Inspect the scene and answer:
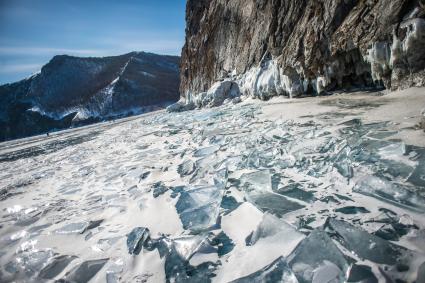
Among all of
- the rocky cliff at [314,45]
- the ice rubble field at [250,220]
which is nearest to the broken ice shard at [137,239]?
the ice rubble field at [250,220]

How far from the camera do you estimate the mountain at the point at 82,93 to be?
2489 inches

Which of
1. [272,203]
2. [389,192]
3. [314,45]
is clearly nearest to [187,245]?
[272,203]

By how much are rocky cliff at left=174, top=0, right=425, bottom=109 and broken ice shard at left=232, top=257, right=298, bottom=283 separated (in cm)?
604

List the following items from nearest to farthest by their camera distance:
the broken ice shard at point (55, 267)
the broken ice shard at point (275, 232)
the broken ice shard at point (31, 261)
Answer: the broken ice shard at point (275, 232)
the broken ice shard at point (55, 267)
the broken ice shard at point (31, 261)

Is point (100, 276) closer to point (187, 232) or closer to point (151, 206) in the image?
point (187, 232)

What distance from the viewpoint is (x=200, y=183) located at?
3078mm

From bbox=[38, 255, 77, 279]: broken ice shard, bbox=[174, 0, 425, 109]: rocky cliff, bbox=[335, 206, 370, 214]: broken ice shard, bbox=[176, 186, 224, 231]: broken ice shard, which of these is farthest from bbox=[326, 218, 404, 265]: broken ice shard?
bbox=[174, 0, 425, 109]: rocky cliff

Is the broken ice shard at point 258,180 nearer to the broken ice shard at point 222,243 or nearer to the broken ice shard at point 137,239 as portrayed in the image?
the broken ice shard at point 222,243

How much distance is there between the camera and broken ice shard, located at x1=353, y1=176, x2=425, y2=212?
181 centimetres

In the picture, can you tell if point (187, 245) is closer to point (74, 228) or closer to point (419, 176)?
point (74, 228)

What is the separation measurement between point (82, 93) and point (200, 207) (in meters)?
83.6

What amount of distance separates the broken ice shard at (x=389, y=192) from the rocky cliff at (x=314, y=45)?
4.79 metres

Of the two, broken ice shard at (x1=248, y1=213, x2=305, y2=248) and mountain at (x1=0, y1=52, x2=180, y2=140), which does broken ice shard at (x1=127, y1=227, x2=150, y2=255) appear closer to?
broken ice shard at (x1=248, y1=213, x2=305, y2=248)

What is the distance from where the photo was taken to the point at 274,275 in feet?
4.56
